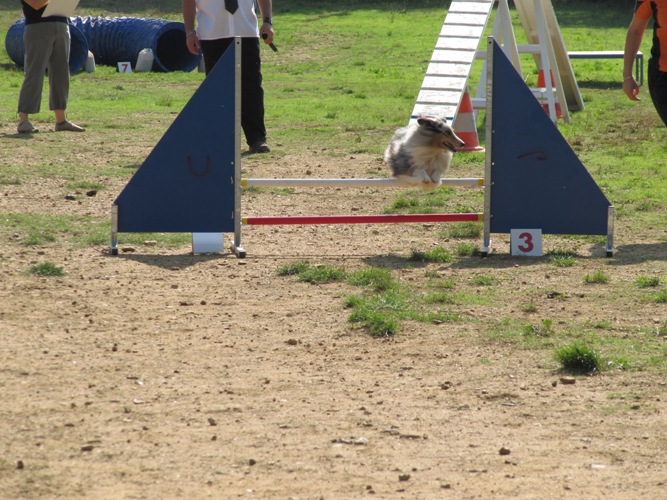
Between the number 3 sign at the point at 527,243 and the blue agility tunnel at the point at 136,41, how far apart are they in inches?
498

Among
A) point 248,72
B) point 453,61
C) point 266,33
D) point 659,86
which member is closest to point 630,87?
point 659,86

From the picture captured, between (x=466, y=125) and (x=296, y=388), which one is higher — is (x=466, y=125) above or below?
above

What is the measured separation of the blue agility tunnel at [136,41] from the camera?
19.4m

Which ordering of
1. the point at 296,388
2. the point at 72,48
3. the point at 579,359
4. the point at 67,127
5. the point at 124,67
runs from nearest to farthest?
the point at 296,388
the point at 579,359
the point at 67,127
the point at 72,48
the point at 124,67

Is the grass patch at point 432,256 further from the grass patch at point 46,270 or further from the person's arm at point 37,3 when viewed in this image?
the person's arm at point 37,3

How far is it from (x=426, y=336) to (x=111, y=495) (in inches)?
94.0

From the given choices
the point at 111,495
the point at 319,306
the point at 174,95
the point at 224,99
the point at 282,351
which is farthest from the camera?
the point at 174,95

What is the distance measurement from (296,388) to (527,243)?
3080 mm

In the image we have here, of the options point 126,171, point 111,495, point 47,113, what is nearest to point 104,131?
point 47,113

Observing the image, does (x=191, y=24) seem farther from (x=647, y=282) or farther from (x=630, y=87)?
(x=647, y=282)

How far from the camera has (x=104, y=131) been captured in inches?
488

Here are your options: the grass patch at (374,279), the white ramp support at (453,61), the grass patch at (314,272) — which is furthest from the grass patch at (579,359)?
the white ramp support at (453,61)

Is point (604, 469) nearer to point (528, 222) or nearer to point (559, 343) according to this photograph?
point (559, 343)

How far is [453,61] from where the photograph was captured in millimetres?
12375
